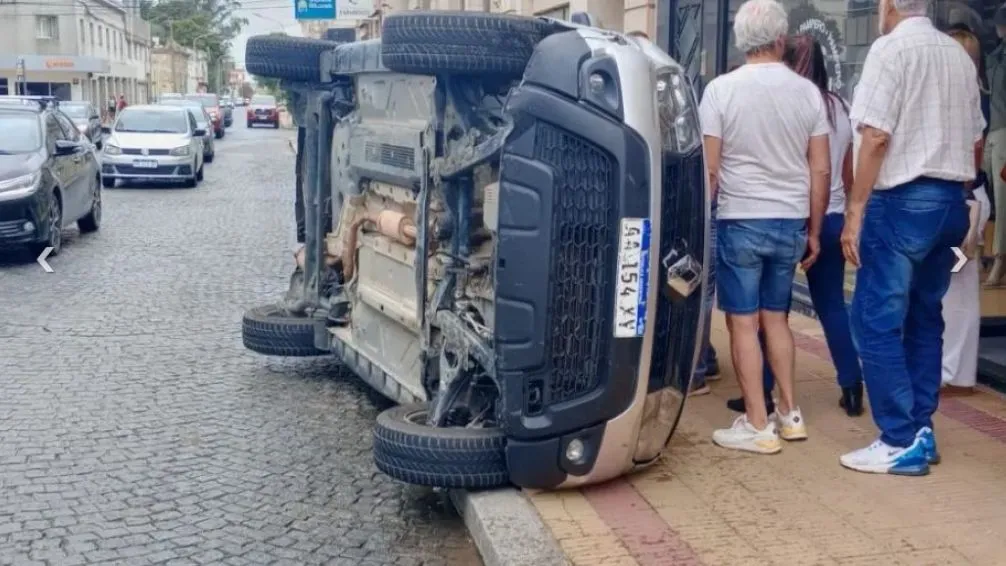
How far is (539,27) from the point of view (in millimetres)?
5070

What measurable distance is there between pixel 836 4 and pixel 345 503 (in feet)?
18.4

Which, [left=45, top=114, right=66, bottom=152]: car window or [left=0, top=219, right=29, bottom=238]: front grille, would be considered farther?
[left=45, top=114, right=66, bottom=152]: car window

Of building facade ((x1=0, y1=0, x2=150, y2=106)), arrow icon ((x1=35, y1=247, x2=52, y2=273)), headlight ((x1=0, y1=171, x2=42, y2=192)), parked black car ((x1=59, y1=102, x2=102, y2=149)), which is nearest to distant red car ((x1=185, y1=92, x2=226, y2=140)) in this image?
building facade ((x1=0, y1=0, x2=150, y2=106))

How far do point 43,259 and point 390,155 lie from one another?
8035 mm

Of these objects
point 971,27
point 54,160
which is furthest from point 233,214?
point 971,27

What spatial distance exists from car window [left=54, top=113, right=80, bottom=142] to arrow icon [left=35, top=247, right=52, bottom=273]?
219 cm

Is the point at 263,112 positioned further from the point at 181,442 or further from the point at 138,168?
the point at 181,442

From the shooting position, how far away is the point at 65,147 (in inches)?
559

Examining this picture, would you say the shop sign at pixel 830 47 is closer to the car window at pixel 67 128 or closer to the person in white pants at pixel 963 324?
the person in white pants at pixel 963 324

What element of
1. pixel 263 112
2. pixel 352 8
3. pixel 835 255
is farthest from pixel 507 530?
pixel 263 112

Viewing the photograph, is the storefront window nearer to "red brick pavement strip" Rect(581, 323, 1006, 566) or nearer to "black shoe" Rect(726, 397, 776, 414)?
"black shoe" Rect(726, 397, 776, 414)

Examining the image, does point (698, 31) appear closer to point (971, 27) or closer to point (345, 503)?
point (971, 27)

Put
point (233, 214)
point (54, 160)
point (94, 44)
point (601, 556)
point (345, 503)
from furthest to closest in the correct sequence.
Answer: point (94, 44) < point (233, 214) < point (54, 160) < point (345, 503) < point (601, 556)

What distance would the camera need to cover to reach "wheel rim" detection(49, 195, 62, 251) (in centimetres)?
1333
